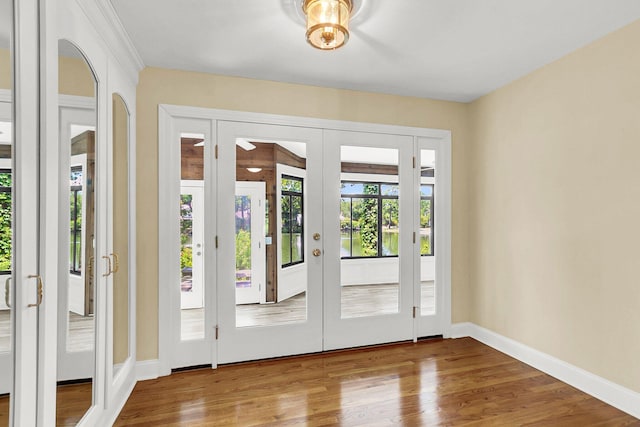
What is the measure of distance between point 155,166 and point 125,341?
133cm

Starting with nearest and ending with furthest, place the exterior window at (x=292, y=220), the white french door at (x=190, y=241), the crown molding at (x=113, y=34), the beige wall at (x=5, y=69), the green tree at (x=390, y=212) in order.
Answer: the beige wall at (x=5, y=69), the crown molding at (x=113, y=34), the white french door at (x=190, y=241), the exterior window at (x=292, y=220), the green tree at (x=390, y=212)

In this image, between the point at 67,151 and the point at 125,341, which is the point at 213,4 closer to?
the point at 67,151

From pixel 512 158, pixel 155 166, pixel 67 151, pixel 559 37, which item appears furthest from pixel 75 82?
pixel 512 158

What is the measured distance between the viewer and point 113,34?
217 centimetres

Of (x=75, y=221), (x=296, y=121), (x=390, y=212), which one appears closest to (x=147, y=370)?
(x=75, y=221)

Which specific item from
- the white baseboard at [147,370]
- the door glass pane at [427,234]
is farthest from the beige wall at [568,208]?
the white baseboard at [147,370]

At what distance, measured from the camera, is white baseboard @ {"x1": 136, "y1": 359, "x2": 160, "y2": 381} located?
2.76 metres

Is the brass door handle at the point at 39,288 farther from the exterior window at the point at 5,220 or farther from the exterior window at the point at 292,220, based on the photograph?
the exterior window at the point at 292,220

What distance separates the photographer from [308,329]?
321cm

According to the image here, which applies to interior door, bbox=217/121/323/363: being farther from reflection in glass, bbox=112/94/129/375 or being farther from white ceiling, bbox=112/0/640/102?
reflection in glass, bbox=112/94/129/375

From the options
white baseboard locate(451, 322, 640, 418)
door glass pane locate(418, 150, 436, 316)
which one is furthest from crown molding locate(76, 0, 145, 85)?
white baseboard locate(451, 322, 640, 418)

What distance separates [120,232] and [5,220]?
1270mm

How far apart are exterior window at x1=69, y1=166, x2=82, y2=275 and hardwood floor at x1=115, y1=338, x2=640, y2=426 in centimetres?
115

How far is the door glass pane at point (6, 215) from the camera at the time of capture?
46.1 inches
